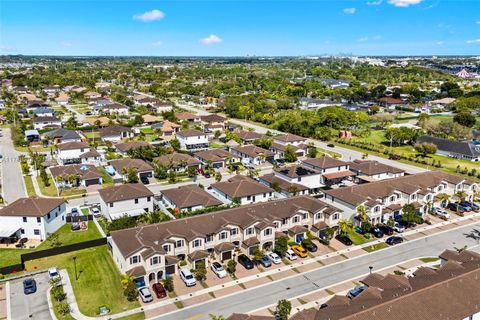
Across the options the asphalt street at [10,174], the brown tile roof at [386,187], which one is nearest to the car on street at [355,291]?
the brown tile roof at [386,187]

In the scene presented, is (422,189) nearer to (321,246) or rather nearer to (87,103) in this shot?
(321,246)

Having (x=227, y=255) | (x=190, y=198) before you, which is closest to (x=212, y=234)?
(x=227, y=255)

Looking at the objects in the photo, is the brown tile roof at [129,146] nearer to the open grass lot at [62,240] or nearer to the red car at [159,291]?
the open grass lot at [62,240]

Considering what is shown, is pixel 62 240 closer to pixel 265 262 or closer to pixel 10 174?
pixel 265 262

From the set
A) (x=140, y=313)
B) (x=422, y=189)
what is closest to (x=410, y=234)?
(x=422, y=189)

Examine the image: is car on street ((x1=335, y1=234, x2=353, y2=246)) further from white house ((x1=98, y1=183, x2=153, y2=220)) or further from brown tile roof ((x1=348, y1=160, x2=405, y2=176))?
white house ((x1=98, y1=183, x2=153, y2=220))

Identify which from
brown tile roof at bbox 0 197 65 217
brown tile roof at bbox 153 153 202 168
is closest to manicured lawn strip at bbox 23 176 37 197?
brown tile roof at bbox 0 197 65 217
